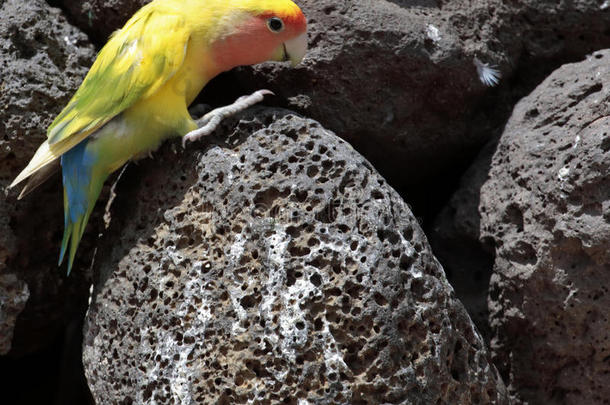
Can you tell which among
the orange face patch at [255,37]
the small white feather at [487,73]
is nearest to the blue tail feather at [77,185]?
the orange face patch at [255,37]

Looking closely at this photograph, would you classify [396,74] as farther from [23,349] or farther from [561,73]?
[23,349]

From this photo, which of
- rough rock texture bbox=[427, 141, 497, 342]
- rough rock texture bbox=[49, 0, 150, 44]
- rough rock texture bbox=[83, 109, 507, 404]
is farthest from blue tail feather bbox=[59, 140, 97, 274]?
rough rock texture bbox=[427, 141, 497, 342]

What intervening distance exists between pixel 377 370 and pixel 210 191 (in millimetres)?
929

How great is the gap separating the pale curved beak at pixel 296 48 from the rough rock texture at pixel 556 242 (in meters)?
1.03

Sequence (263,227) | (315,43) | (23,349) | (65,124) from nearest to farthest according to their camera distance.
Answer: (263,227) < (65,124) < (315,43) < (23,349)

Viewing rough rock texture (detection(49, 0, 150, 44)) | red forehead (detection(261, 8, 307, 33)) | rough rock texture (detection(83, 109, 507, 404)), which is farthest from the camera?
rough rock texture (detection(49, 0, 150, 44))

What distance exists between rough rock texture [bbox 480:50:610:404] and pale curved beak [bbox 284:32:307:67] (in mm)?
1033

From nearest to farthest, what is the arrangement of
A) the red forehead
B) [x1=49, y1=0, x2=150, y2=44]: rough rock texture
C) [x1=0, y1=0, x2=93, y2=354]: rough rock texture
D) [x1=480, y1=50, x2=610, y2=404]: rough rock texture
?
[x1=480, y1=50, x2=610, y2=404]: rough rock texture
the red forehead
[x1=0, y1=0, x2=93, y2=354]: rough rock texture
[x1=49, y1=0, x2=150, y2=44]: rough rock texture

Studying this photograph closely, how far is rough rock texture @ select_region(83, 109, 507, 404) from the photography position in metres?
2.57

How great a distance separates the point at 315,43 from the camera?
335 cm

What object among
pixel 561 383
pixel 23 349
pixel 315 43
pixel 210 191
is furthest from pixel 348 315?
pixel 23 349

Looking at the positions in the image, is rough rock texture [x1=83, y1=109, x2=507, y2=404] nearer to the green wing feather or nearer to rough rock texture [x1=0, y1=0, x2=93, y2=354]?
the green wing feather

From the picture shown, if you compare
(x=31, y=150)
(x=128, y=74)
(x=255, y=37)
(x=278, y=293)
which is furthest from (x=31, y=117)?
(x=278, y=293)

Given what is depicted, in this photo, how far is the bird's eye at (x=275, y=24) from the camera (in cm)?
304
